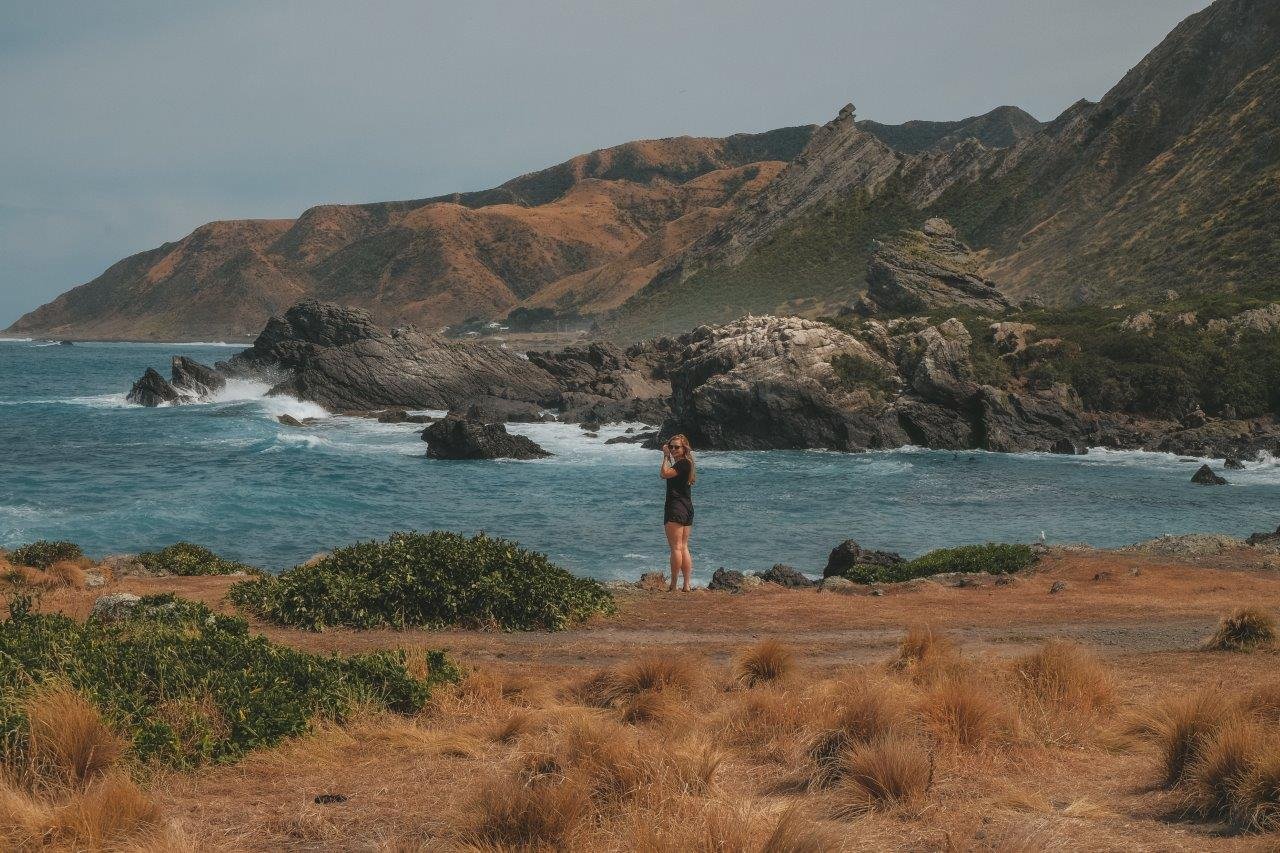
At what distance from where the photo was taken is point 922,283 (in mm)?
78688

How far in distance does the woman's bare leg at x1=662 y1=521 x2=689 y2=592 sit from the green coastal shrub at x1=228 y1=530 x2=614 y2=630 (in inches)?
88.9

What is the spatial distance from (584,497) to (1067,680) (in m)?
26.6

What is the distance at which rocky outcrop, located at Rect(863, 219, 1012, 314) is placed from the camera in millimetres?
77250

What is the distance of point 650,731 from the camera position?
26.1 feet

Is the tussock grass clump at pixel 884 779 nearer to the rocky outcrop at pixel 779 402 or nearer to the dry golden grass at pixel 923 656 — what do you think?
the dry golden grass at pixel 923 656

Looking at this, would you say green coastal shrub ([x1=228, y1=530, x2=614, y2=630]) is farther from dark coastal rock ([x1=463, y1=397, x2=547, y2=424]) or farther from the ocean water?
dark coastal rock ([x1=463, y1=397, x2=547, y2=424])

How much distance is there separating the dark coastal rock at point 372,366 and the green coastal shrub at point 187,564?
4756cm

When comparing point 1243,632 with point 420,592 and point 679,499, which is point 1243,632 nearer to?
point 679,499

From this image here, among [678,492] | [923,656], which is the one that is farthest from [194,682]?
[678,492]

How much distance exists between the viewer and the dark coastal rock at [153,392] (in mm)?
68812

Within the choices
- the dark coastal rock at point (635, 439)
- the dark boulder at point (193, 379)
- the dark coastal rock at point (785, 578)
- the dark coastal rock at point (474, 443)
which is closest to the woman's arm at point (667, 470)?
→ the dark coastal rock at point (785, 578)

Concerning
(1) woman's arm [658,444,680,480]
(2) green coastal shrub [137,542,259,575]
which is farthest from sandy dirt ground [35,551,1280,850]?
(2) green coastal shrub [137,542,259,575]

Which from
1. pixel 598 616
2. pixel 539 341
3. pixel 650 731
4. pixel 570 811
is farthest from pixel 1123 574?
pixel 539 341

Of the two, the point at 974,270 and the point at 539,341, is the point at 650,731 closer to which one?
the point at 974,270
